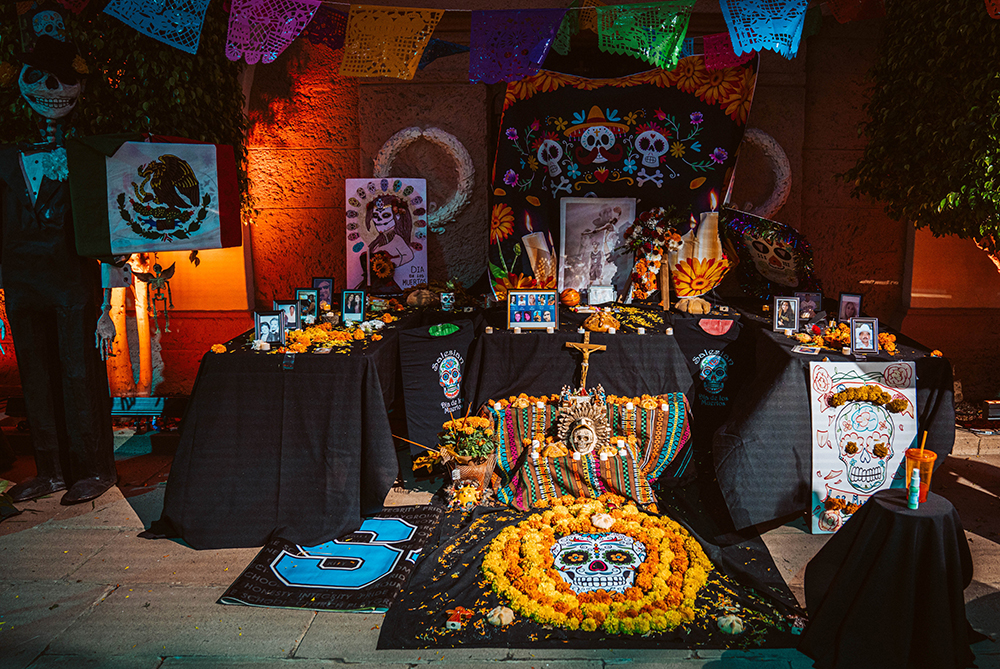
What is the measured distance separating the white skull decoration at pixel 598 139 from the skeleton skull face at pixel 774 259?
144 centimetres

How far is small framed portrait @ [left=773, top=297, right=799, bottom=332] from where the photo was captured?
5.21 m

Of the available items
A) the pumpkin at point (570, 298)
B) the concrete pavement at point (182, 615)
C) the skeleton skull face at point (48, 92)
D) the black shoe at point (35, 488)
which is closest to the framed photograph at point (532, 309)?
the pumpkin at point (570, 298)

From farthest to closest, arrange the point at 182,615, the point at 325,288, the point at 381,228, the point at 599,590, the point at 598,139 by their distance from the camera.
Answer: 1. the point at 381,228
2. the point at 598,139
3. the point at 325,288
4. the point at 599,590
5. the point at 182,615

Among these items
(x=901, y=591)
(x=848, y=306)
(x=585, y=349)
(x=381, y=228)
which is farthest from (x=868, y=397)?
(x=381, y=228)

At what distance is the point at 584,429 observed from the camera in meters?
4.91

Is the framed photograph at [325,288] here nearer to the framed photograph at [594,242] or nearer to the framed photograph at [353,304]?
the framed photograph at [353,304]

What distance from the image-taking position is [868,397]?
4.38 metres

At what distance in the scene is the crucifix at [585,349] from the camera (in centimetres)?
521

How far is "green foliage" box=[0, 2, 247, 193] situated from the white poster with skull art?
16.2ft

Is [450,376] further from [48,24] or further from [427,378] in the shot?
[48,24]

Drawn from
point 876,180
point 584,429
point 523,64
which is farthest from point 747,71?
point 584,429

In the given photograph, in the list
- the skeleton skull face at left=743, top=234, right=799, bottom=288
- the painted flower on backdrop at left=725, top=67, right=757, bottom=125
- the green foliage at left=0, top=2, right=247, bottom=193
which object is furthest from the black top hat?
the skeleton skull face at left=743, top=234, right=799, bottom=288

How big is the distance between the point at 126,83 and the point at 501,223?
314cm

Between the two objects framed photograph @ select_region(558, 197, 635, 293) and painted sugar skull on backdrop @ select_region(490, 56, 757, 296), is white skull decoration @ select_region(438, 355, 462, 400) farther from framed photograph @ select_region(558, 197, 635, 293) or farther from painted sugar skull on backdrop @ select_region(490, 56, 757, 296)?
framed photograph @ select_region(558, 197, 635, 293)
